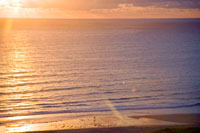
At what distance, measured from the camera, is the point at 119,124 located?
15750mm

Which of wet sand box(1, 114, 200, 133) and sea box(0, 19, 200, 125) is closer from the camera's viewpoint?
wet sand box(1, 114, 200, 133)

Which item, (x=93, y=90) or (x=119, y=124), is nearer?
(x=119, y=124)

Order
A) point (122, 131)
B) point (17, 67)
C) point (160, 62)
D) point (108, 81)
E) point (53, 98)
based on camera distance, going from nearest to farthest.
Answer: point (122, 131) → point (53, 98) → point (108, 81) → point (17, 67) → point (160, 62)

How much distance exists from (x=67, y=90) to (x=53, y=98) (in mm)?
2827

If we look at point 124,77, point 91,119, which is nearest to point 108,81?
point 124,77

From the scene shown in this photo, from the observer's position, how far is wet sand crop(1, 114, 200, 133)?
1457 centimetres

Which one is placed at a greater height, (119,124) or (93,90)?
(93,90)

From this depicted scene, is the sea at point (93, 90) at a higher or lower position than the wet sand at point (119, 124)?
higher

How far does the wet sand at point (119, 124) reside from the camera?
47.8 ft

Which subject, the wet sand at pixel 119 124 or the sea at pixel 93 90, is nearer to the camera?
the wet sand at pixel 119 124

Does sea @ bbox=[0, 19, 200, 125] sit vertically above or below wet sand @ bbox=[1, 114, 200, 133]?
above

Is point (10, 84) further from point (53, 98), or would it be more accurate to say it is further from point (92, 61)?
point (92, 61)

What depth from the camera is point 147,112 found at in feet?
61.6

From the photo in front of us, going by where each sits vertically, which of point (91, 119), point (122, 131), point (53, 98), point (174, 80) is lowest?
point (122, 131)
